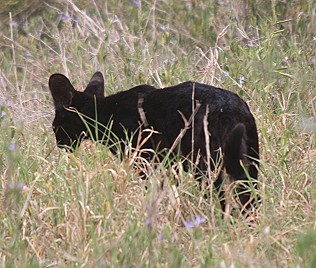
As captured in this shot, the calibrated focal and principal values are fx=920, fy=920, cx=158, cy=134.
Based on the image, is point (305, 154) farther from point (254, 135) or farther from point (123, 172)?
point (123, 172)

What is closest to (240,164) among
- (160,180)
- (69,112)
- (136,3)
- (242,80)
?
(160,180)

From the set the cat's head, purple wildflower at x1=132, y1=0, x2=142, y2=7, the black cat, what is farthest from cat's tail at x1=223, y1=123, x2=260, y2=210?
purple wildflower at x1=132, y1=0, x2=142, y2=7

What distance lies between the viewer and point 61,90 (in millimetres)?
5816

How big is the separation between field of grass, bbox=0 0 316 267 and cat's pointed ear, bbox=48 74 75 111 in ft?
0.98

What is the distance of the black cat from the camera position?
463 centimetres

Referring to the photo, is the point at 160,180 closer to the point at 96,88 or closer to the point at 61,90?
the point at 61,90

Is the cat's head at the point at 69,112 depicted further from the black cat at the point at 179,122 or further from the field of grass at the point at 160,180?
the field of grass at the point at 160,180

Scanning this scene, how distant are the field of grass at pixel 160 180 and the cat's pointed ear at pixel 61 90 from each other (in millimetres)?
297

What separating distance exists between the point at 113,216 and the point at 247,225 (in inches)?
25.3

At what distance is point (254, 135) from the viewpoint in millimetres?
4875

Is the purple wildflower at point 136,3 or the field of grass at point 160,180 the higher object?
the purple wildflower at point 136,3

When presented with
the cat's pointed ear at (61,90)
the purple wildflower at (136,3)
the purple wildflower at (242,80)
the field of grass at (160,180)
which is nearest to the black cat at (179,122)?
the cat's pointed ear at (61,90)

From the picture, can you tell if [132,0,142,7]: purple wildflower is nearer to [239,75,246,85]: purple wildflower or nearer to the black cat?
[239,75,246,85]: purple wildflower

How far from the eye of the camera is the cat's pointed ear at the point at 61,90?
5.78 meters
